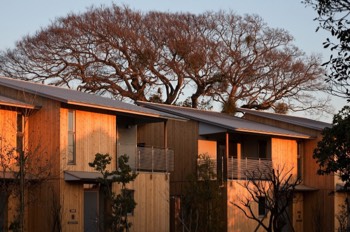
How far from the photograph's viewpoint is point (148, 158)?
119ft

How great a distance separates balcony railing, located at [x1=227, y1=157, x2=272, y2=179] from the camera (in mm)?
40125

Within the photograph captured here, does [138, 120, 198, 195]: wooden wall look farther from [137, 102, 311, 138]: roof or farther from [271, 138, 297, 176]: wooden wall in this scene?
[271, 138, 297, 176]: wooden wall

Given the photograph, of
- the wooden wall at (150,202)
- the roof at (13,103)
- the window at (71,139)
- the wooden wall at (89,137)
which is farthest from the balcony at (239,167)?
the roof at (13,103)

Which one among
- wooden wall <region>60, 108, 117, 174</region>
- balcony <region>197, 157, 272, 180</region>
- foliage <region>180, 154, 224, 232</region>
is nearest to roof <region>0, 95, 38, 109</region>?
wooden wall <region>60, 108, 117, 174</region>

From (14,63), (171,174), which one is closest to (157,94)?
(14,63)

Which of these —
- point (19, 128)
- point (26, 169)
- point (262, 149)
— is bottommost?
point (26, 169)

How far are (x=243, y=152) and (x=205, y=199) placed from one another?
9.96m

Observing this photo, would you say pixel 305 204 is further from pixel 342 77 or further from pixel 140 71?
pixel 342 77

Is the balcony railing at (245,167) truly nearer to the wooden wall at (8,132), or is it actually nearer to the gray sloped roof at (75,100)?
the gray sloped roof at (75,100)

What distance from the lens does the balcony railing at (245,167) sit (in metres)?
40.1

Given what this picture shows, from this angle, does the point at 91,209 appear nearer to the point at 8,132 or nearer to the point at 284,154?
the point at 8,132

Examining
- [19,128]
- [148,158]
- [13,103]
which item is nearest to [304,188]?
[148,158]

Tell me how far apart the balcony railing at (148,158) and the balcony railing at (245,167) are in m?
3.56

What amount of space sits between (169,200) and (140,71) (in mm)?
23807
